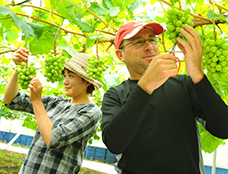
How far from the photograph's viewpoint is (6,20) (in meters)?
1.29

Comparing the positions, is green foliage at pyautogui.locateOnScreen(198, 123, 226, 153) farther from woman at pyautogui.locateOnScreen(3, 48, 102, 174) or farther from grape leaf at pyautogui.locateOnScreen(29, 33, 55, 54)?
grape leaf at pyautogui.locateOnScreen(29, 33, 55, 54)

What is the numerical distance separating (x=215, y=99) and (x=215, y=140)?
1315 mm

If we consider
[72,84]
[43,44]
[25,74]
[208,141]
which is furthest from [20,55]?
[208,141]

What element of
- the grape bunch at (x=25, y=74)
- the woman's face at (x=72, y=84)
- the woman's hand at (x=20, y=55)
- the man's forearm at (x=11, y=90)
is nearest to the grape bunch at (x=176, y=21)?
the grape bunch at (x=25, y=74)

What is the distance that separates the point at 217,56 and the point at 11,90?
61.3 inches

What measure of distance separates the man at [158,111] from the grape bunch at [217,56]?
0.12ft

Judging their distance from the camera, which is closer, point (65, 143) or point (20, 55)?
point (20, 55)

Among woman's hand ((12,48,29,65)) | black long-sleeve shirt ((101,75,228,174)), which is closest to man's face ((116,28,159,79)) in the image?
black long-sleeve shirt ((101,75,228,174))

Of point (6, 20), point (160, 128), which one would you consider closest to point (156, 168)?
point (160, 128)

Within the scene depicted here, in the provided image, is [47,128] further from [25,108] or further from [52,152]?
[25,108]

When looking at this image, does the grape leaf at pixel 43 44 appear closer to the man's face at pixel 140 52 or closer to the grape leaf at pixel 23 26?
the grape leaf at pixel 23 26

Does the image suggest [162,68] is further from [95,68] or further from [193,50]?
[95,68]

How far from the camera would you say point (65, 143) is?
5.13ft

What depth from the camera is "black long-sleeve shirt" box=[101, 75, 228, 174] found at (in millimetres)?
881
